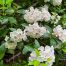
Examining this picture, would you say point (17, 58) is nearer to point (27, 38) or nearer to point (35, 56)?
point (27, 38)

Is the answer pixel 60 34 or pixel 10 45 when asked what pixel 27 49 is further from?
pixel 60 34

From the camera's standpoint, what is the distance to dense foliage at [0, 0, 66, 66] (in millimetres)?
2628

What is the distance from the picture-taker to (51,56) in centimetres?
256

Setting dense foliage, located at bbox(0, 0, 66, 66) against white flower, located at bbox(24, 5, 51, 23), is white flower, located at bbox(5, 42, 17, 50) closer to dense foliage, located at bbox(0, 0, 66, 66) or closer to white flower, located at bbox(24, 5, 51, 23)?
dense foliage, located at bbox(0, 0, 66, 66)

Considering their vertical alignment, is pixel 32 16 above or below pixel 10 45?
above

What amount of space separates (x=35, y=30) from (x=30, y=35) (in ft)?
0.24

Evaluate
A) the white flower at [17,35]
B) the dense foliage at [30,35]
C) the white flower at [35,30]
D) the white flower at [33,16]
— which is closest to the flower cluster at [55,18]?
the dense foliage at [30,35]

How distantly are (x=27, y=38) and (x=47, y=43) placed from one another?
257mm

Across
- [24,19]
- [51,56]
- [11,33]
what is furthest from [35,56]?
[24,19]

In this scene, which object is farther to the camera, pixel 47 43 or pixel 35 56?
pixel 47 43

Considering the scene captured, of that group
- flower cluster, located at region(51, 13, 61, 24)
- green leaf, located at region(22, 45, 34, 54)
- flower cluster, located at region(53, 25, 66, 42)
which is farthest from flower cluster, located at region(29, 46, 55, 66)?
flower cluster, located at region(51, 13, 61, 24)

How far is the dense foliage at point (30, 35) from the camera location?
2628mm

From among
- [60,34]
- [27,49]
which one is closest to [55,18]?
[60,34]

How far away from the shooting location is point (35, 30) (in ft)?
8.82
